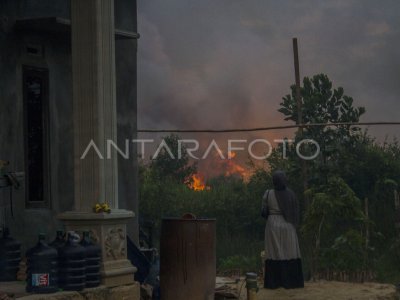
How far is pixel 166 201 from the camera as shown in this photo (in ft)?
72.0

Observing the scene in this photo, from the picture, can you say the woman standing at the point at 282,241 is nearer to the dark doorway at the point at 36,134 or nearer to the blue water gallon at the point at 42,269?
the dark doorway at the point at 36,134

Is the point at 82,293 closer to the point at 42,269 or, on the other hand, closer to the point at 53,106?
the point at 42,269

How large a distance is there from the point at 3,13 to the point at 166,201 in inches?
471

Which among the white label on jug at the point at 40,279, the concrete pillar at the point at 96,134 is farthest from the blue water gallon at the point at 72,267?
the concrete pillar at the point at 96,134

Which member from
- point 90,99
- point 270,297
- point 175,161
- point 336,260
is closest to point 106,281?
point 90,99

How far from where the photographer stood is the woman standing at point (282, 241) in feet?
43.2

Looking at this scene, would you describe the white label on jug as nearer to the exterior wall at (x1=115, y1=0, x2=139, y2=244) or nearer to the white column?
the white column

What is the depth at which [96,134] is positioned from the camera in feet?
30.3

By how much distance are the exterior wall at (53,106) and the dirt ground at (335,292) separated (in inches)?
92.9

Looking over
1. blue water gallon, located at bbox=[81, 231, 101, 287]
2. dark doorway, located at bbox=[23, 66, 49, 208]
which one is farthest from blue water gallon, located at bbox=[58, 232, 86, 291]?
dark doorway, located at bbox=[23, 66, 49, 208]

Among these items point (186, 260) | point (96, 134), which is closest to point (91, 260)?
point (96, 134)

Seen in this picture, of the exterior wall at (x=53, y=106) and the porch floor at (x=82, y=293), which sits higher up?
the exterior wall at (x=53, y=106)

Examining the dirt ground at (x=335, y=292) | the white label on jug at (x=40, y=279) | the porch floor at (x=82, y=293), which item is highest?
the white label on jug at (x=40, y=279)

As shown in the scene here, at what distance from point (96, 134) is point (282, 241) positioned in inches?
196
